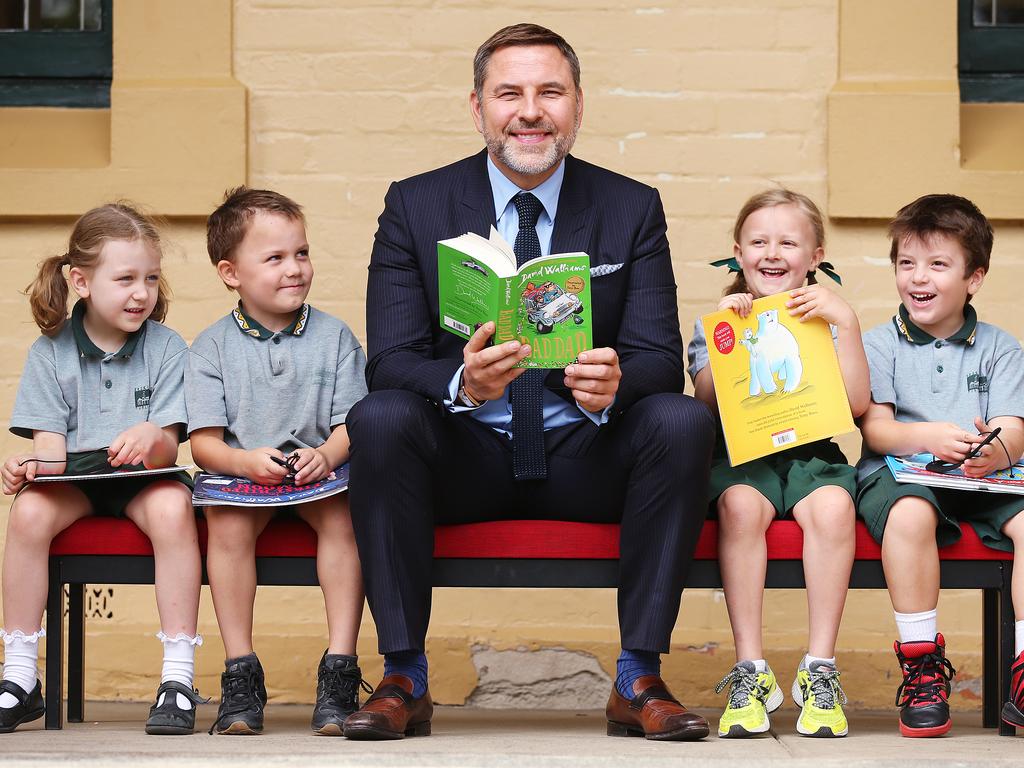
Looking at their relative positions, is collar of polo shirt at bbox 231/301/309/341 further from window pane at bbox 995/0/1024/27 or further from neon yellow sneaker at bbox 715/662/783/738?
window pane at bbox 995/0/1024/27

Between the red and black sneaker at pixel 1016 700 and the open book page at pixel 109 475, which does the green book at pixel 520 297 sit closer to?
the open book page at pixel 109 475

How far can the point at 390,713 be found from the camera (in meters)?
3.05

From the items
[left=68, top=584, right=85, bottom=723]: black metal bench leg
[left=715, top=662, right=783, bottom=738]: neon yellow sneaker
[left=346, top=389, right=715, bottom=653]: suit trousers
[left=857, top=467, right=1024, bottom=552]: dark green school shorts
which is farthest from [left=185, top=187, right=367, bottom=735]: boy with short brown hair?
[left=857, top=467, right=1024, bottom=552]: dark green school shorts

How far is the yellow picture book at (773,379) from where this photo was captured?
3454 millimetres

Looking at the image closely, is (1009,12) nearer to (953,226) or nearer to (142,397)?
(953,226)

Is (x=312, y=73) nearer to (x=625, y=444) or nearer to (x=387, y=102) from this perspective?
(x=387, y=102)

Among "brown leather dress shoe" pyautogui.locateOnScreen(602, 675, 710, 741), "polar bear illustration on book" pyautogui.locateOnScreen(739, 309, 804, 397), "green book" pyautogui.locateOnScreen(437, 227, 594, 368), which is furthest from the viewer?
"polar bear illustration on book" pyautogui.locateOnScreen(739, 309, 804, 397)

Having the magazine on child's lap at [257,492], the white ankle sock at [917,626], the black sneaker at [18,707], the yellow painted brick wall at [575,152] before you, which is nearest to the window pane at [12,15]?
the yellow painted brick wall at [575,152]

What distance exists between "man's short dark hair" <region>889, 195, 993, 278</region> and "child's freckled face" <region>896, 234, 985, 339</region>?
0.01 m

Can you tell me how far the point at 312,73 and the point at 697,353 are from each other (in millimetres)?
1727

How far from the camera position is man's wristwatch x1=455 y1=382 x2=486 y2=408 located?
319 centimetres

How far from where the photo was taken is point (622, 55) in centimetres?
465

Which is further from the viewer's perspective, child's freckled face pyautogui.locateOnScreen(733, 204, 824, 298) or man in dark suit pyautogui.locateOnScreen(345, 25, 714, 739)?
child's freckled face pyautogui.locateOnScreen(733, 204, 824, 298)

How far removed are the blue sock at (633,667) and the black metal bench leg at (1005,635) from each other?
0.80 metres
